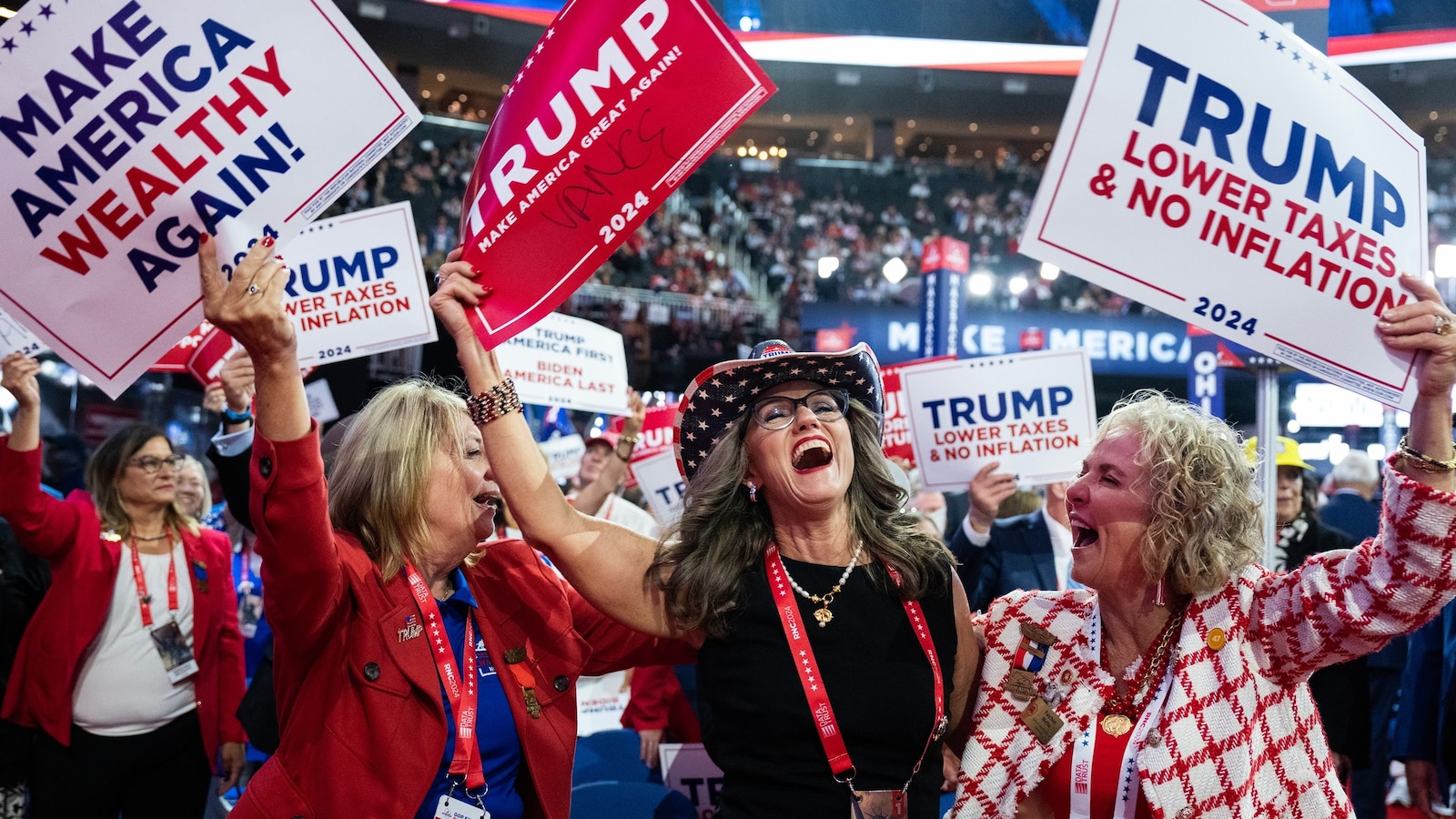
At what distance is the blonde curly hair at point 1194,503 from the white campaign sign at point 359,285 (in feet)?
8.64

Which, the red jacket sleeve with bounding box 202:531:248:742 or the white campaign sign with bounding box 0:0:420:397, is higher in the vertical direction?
the white campaign sign with bounding box 0:0:420:397

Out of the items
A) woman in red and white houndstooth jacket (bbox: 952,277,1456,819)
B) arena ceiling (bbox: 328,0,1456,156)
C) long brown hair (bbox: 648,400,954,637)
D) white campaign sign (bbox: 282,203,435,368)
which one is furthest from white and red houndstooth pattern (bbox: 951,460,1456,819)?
arena ceiling (bbox: 328,0,1456,156)

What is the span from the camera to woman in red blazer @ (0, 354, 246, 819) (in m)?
3.54

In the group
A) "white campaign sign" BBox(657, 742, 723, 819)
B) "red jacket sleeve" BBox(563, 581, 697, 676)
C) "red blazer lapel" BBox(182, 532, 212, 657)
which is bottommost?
"white campaign sign" BBox(657, 742, 723, 819)

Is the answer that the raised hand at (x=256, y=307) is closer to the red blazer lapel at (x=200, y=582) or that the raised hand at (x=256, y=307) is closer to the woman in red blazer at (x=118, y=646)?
the woman in red blazer at (x=118, y=646)

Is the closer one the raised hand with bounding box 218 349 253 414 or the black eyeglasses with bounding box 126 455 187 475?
the raised hand with bounding box 218 349 253 414

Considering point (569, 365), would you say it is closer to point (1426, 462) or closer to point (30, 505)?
point (30, 505)

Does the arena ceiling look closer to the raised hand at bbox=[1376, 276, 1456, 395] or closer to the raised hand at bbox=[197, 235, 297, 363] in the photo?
the raised hand at bbox=[197, 235, 297, 363]

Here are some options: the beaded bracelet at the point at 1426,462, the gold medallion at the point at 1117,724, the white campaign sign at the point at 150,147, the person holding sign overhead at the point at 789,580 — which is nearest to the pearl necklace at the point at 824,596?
the person holding sign overhead at the point at 789,580

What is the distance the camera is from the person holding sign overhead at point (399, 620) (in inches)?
73.6

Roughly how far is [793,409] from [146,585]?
105 inches

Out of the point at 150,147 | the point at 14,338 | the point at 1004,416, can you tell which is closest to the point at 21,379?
the point at 14,338

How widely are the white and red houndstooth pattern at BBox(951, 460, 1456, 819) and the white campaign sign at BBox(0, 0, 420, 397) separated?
1.74 m

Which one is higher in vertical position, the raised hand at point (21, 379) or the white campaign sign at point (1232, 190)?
the white campaign sign at point (1232, 190)
